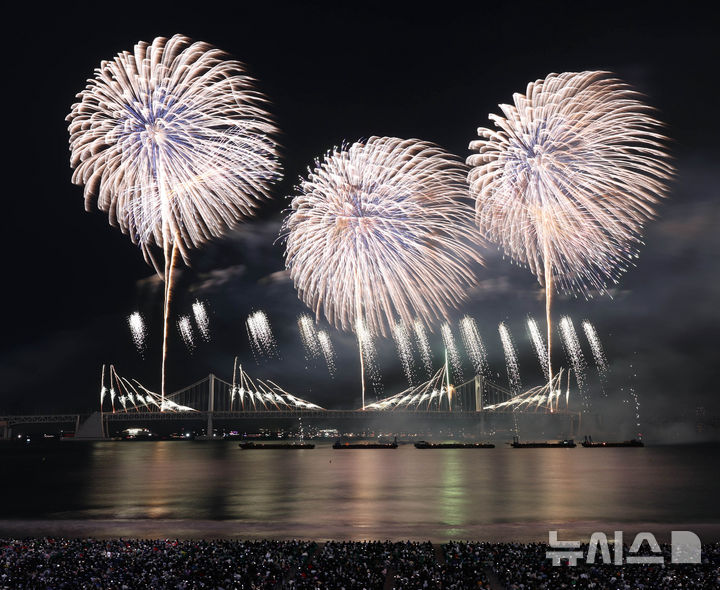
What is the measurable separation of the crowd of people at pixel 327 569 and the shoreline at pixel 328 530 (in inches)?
272

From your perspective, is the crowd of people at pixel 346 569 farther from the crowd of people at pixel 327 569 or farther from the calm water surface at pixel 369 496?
the calm water surface at pixel 369 496

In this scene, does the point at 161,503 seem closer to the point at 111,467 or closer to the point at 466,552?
the point at 466,552

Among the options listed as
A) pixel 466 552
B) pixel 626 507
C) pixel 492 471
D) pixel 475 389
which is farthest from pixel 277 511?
pixel 475 389

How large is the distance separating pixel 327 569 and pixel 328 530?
13.4m

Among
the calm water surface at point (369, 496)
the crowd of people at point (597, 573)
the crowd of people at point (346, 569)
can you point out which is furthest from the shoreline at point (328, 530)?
the crowd of people at point (597, 573)

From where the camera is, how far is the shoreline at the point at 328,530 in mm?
31094

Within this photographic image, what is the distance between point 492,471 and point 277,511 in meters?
45.3

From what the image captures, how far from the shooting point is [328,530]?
33.7 meters

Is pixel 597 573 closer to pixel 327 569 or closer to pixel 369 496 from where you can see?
pixel 327 569

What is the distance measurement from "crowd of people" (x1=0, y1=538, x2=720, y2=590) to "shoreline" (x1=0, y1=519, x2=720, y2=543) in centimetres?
690

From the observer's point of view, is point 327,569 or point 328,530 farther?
point 328,530

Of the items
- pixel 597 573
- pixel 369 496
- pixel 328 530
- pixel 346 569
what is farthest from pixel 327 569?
pixel 369 496

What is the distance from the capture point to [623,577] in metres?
19.8

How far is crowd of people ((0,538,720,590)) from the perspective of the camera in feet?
63.8
